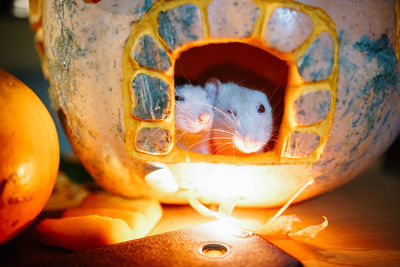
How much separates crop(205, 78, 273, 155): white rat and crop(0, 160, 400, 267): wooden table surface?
0.98 feet

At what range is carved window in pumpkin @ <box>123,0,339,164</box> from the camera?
118 cm

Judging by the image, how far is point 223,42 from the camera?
1.30 metres

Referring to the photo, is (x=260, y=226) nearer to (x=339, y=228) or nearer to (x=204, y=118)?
(x=339, y=228)

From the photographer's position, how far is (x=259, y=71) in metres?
1.90

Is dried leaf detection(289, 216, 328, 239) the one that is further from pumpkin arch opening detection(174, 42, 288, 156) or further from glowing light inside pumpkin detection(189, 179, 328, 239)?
pumpkin arch opening detection(174, 42, 288, 156)

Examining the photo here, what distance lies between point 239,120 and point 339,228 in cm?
58

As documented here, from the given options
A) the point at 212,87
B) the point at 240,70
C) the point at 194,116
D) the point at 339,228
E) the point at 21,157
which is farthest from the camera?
the point at 240,70

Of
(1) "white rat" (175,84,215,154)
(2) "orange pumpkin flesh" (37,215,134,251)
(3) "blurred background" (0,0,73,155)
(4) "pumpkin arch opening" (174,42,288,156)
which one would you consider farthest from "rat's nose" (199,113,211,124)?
(3) "blurred background" (0,0,73,155)

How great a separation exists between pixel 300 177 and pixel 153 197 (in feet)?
1.99

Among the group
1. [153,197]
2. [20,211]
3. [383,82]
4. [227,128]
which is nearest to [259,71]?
[227,128]

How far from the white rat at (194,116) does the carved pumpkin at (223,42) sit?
217mm

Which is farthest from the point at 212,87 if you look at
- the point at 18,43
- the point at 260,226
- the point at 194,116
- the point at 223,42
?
the point at 18,43

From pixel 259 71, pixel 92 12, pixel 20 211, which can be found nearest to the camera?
pixel 20 211

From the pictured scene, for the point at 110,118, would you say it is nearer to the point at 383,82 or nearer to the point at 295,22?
the point at 295,22
